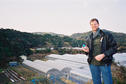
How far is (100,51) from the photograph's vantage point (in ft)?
7.30

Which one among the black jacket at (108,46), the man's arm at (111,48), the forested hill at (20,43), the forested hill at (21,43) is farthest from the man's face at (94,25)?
the forested hill at (20,43)

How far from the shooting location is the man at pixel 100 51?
2086mm

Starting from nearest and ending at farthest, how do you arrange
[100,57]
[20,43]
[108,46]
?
1. [100,57]
2. [108,46]
3. [20,43]

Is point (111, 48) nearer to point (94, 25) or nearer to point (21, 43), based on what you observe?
point (94, 25)

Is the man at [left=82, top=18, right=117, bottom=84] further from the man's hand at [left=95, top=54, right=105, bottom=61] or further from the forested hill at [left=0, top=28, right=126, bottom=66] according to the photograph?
the forested hill at [left=0, top=28, right=126, bottom=66]

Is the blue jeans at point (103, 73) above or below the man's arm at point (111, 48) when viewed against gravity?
below

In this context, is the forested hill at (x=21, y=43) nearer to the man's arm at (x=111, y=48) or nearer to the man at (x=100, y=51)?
the man at (x=100, y=51)

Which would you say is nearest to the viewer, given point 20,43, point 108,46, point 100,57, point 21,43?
point 100,57

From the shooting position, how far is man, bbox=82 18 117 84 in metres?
2.09

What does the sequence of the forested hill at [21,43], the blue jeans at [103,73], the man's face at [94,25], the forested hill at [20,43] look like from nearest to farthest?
the blue jeans at [103,73] → the man's face at [94,25] → the forested hill at [21,43] → the forested hill at [20,43]

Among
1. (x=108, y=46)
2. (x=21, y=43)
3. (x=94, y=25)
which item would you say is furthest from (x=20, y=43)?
(x=108, y=46)

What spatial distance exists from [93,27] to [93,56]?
0.54 metres

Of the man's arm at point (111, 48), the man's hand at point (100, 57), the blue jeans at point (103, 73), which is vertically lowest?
the blue jeans at point (103, 73)

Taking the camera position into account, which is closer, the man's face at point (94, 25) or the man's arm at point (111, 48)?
the man's arm at point (111, 48)
